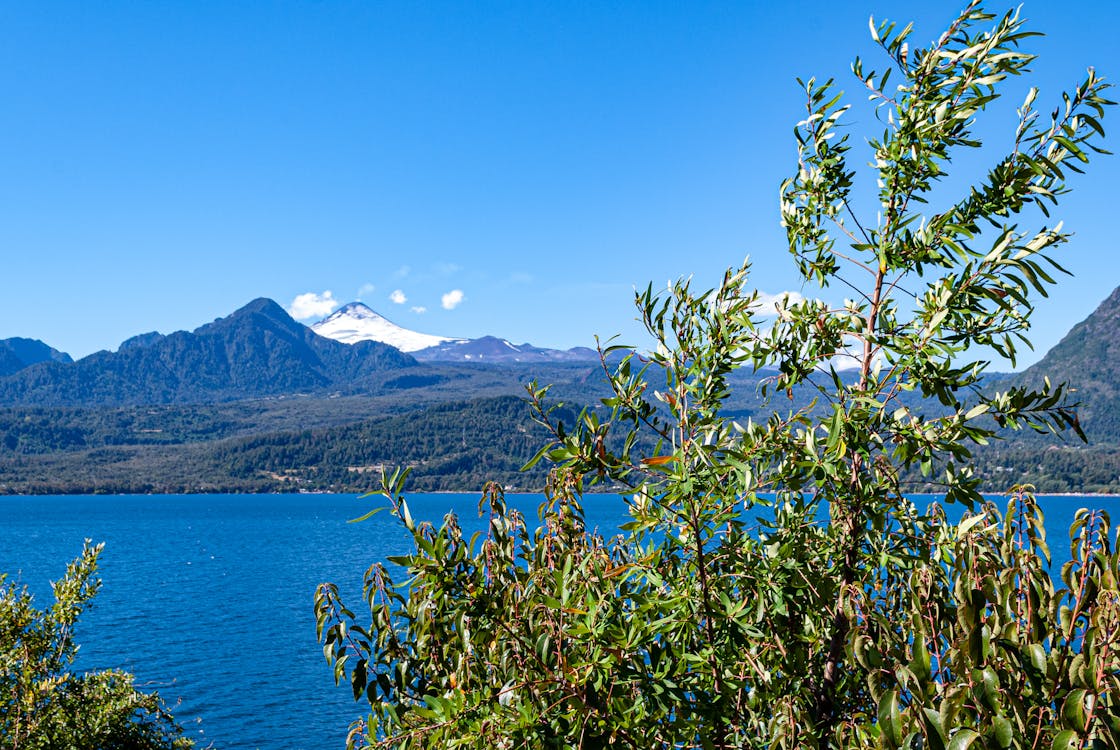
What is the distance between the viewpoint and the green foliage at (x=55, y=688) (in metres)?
11.4

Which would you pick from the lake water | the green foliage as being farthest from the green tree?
the green foliage

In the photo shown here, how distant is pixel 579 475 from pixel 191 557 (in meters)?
144

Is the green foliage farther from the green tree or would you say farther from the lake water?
the green tree

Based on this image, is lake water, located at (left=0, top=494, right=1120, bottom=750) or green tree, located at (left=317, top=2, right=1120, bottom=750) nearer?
green tree, located at (left=317, top=2, right=1120, bottom=750)

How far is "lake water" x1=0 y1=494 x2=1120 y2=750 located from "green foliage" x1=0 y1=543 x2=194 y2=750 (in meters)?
1.00

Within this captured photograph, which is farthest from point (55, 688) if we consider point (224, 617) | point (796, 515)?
point (224, 617)

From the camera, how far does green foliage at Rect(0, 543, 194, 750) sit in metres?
11.4

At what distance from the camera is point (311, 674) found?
61750 millimetres

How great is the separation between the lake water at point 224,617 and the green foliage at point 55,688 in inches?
39.4

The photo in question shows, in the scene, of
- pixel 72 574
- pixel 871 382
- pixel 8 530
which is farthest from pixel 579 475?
pixel 8 530

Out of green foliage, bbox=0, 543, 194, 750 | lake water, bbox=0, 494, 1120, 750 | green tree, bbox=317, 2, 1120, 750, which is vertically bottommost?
lake water, bbox=0, 494, 1120, 750

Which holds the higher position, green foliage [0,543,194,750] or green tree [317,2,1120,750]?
green tree [317,2,1120,750]

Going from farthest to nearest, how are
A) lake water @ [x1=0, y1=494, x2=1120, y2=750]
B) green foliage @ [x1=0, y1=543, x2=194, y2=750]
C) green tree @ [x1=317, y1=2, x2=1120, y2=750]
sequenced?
lake water @ [x1=0, y1=494, x2=1120, y2=750], green foliage @ [x1=0, y1=543, x2=194, y2=750], green tree @ [x1=317, y1=2, x2=1120, y2=750]

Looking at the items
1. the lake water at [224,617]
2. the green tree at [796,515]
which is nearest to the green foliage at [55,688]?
the lake water at [224,617]
